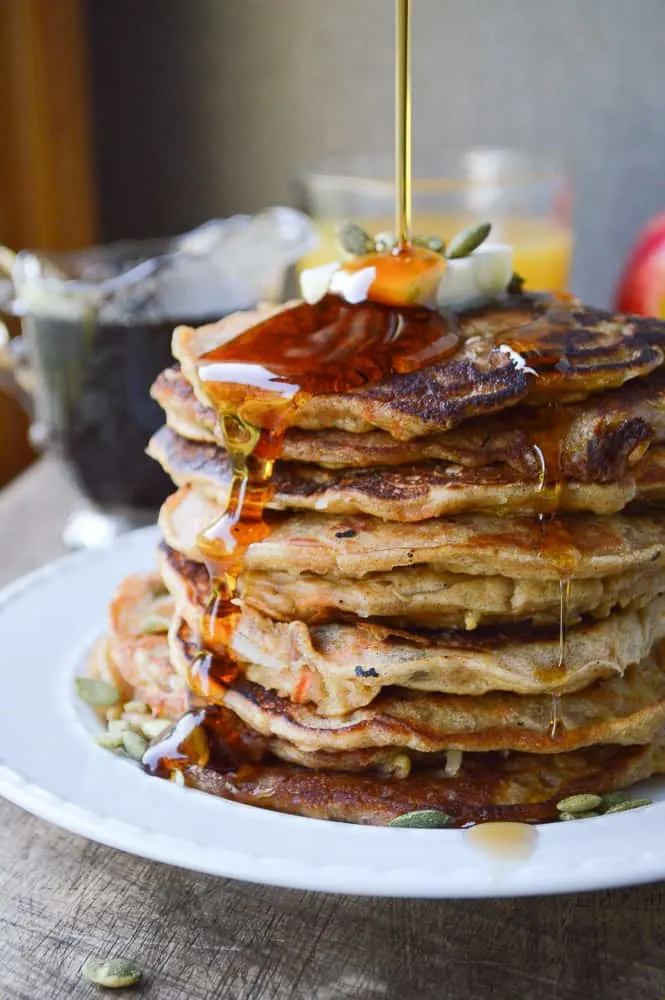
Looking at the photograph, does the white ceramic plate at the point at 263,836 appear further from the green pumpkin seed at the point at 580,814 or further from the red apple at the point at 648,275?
the red apple at the point at 648,275

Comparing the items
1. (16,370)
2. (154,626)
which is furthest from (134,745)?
(16,370)

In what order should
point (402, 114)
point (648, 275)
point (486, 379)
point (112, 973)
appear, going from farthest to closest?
point (648, 275) < point (402, 114) < point (486, 379) < point (112, 973)

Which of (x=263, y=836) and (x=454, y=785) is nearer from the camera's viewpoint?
(x=263, y=836)

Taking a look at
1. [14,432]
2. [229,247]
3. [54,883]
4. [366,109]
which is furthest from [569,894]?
[366,109]

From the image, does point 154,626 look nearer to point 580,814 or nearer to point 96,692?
point 96,692

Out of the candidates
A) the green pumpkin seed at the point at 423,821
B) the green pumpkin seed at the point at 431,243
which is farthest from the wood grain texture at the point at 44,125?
the green pumpkin seed at the point at 423,821

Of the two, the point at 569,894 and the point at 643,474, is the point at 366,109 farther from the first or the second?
the point at 569,894
